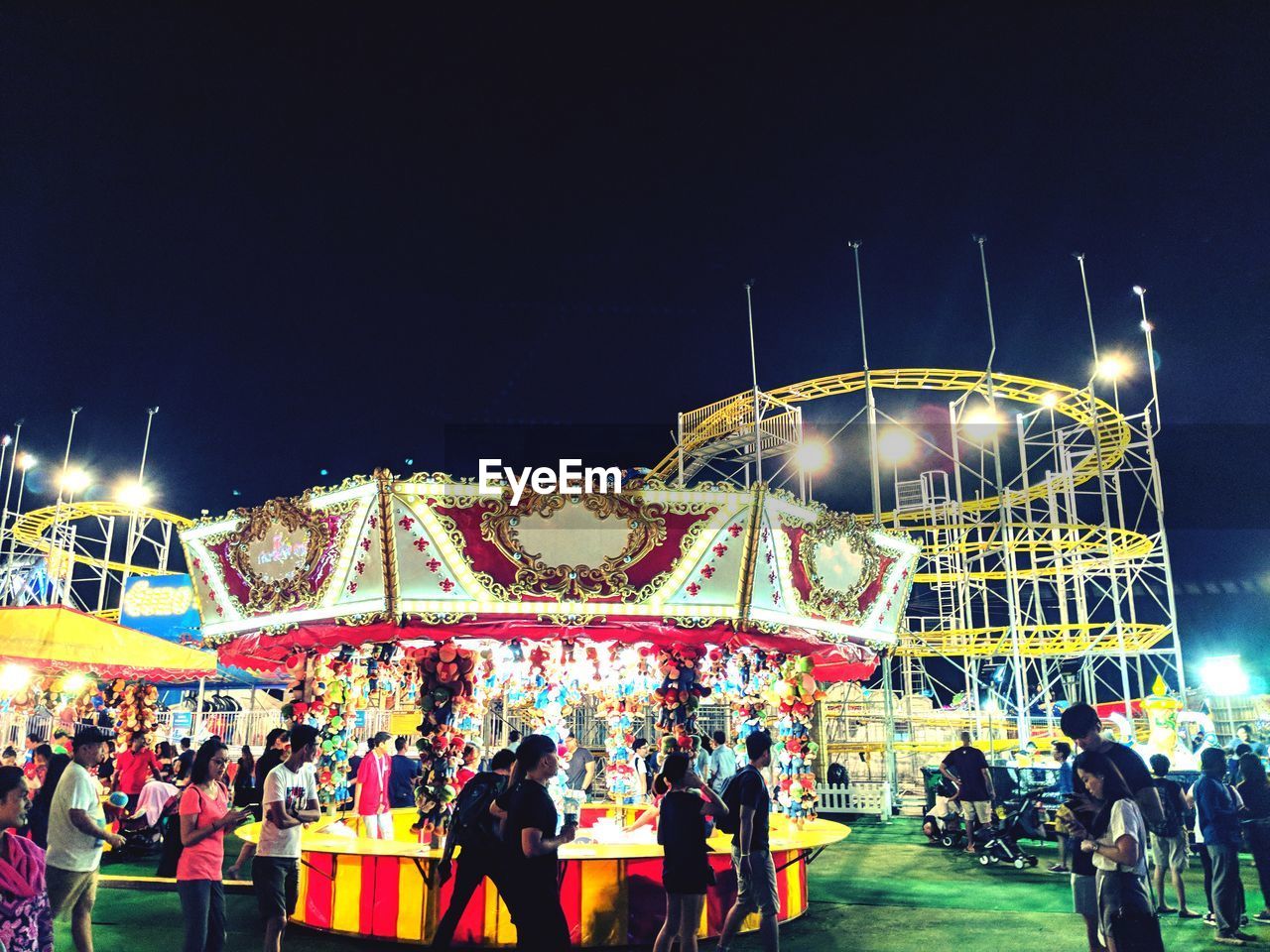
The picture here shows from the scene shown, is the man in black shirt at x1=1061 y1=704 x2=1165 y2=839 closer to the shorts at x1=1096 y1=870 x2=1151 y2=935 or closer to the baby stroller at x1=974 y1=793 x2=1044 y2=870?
the shorts at x1=1096 y1=870 x2=1151 y2=935

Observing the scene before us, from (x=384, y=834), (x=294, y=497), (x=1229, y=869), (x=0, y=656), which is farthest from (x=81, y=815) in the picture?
(x=0, y=656)

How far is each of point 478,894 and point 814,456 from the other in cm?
1824

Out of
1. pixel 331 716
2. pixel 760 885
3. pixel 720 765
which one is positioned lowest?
pixel 760 885

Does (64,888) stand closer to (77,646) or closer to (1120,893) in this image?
(1120,893)

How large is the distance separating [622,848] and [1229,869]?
526 cm

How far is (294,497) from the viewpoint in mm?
9000

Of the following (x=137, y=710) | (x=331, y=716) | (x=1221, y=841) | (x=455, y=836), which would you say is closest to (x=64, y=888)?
(x=455, y=836)

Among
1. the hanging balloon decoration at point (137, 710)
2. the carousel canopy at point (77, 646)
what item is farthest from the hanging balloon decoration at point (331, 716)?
the carousel canopy at point (77, 646)

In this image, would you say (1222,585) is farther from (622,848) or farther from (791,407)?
(622,848)

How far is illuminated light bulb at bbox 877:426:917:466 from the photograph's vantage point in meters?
24.6

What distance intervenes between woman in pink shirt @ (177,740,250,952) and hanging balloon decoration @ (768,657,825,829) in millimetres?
6486

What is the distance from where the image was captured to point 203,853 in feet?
17.6

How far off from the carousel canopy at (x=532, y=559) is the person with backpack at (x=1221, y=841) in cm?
368

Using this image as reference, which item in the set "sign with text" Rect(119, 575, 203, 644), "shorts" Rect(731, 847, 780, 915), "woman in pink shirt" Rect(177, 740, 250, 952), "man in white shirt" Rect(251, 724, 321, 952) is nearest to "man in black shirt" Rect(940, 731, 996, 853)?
"shorts" Rect(731, 847, 780, 915)
